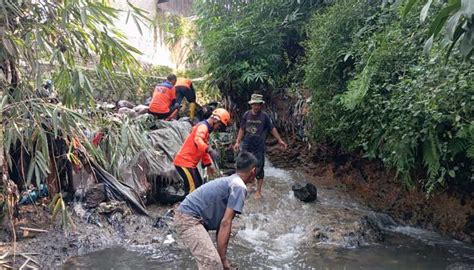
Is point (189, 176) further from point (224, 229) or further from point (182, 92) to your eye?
point (182, 92)

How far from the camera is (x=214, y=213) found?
3.90m

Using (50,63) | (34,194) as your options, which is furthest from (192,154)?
(50,63)

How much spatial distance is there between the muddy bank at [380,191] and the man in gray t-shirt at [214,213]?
414 cm

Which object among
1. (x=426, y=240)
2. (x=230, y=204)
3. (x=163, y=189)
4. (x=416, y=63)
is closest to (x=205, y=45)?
(x=163, y=189)

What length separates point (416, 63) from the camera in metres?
6.46

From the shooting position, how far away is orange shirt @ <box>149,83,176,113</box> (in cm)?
918

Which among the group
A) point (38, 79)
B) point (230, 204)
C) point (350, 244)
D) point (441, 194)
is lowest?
point (350, 244)

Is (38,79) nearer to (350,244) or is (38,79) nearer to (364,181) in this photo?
(350,244)

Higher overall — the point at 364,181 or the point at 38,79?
the point at 38,79

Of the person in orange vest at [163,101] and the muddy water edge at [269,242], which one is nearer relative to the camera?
the muddy water edge at [269,242]

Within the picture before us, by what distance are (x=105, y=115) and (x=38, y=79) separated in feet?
3.20

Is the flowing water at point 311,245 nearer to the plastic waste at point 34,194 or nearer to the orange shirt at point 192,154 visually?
the orange shirt at point 192,154

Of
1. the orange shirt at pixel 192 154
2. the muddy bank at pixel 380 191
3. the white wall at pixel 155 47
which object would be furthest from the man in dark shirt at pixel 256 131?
the white wall at pixel 155 47

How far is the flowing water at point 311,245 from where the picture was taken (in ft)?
18.4
